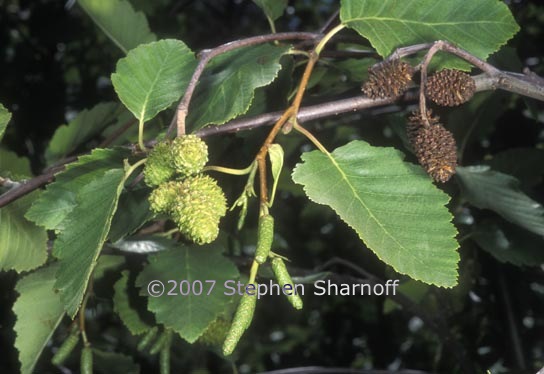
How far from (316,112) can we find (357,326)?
2.25 m

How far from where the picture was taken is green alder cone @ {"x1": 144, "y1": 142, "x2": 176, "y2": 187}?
1054 mm

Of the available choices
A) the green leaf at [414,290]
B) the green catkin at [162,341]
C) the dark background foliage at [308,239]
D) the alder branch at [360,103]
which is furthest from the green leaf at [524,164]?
the green catkin at [162,341]

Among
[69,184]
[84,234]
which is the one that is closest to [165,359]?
[69,184]

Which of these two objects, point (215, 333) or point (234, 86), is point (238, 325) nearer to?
point (234, 86)

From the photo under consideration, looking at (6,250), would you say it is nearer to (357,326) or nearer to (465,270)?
(465,270)

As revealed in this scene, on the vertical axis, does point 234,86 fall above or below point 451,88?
above

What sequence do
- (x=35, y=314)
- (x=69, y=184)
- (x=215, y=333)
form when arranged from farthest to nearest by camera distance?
1. (x=215, y=333)
2. (x=35, y=314)
3. (x=69, y=184)

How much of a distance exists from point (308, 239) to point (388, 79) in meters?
1.99

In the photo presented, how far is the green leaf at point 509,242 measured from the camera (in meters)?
1.80

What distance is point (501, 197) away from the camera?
166cm

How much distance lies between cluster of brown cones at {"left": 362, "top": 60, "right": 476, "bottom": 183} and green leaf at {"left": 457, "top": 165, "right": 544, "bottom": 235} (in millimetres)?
510

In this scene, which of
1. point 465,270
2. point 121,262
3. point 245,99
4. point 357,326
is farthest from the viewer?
point 357,326

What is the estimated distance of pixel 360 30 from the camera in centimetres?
126

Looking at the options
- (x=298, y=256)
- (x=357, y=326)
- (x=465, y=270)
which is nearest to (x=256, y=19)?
(x=298, y=256)
